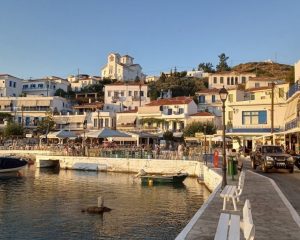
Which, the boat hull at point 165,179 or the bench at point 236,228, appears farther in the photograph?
the boat hull at point 165,179

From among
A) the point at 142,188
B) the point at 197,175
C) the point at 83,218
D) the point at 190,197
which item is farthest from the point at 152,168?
the point at 83,218

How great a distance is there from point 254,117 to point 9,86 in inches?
2994

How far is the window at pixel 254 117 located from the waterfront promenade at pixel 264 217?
39.8m

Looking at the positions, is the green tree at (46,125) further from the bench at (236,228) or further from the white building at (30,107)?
the bench at (236,228)

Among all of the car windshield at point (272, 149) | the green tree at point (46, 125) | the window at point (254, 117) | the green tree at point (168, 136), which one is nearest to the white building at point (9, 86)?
the green tree at point (46, 125)

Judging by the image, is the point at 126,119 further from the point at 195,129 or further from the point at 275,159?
the point at 275,159

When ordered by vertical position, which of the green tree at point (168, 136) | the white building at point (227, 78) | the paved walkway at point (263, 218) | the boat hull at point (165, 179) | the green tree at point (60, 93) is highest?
the white building at point (227, 78)

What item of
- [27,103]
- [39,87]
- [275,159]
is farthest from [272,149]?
[39,87]

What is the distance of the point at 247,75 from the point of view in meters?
110

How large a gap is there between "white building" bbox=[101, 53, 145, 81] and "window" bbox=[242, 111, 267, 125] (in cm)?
8552

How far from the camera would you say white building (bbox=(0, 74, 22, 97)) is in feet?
360

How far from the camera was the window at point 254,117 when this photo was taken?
5662cm

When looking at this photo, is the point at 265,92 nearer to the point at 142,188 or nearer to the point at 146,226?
the point at 142,188

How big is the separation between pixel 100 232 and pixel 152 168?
85.9 ft
